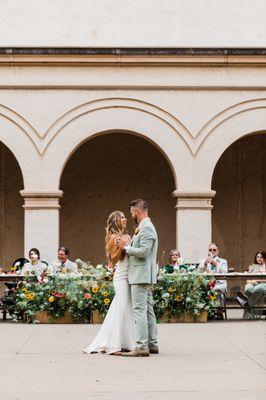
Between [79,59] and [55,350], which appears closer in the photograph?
[55,350]

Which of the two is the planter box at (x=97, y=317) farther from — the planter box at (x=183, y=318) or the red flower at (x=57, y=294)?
the planter box at (x=183, y=318)

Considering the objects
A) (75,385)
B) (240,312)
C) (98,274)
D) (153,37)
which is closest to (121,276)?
(75,385)

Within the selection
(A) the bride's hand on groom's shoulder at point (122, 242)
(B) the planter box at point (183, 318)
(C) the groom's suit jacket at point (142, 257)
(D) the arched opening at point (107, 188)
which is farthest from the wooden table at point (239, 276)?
(D) the arched opening at point (107, 188)

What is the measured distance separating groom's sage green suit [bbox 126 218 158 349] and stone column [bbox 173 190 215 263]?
8.84 m

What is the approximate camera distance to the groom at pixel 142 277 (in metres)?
12.4

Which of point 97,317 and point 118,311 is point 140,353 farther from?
point 97,317

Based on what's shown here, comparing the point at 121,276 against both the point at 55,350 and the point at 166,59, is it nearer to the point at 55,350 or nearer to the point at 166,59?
the point at 55,350

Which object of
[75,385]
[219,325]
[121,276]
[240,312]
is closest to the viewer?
[75,385]

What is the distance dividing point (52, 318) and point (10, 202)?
27.2ft

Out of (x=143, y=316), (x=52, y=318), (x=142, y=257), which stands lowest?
(x=52, y=318)

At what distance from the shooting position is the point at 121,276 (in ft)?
42.2

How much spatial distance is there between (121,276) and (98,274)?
14.4 ft

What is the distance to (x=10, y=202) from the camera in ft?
82.5

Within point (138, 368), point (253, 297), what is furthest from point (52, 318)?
point (138, 368)
